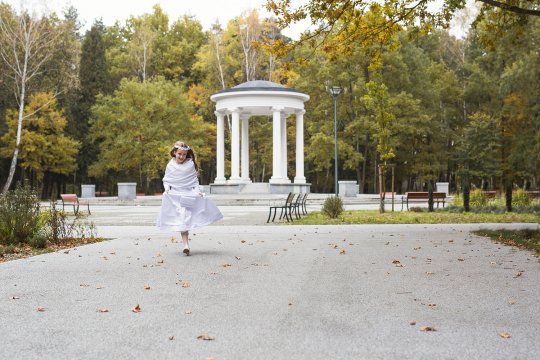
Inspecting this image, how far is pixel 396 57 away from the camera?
149 ft

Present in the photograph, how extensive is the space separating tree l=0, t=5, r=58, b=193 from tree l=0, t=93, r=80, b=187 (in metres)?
0.58

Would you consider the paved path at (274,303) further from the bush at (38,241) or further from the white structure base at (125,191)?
the white structure base at (125,191)

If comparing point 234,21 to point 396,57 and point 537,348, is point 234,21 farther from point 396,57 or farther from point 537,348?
point 537,348

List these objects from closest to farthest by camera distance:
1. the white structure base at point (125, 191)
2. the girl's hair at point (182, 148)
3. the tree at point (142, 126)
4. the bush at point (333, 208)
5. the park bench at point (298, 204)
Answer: the girl's hair at point (182, 148) < the bush at point (333, 208) < the park bench at point (298, 204) < the white structure base at point (125, 191) < the tree at point (142, 126)

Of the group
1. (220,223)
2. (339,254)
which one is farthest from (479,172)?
(339,254)

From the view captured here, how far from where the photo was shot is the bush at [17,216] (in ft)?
37.8

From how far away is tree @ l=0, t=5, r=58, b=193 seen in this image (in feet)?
134

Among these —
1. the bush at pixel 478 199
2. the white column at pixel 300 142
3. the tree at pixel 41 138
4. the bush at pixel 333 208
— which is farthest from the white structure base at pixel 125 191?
the bush at pixel 333 208

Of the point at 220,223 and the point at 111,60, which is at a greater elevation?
the point at 111,60

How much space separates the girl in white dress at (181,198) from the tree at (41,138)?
34455mm

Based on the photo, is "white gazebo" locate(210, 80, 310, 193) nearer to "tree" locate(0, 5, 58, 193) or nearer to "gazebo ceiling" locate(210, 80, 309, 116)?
"gazebo ceiling" locate(210, 80, 309, 116)

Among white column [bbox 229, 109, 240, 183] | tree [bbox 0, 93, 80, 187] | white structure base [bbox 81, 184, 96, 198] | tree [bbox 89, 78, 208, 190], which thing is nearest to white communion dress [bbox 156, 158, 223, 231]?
white column [bbox 229, 109, 240, 183]

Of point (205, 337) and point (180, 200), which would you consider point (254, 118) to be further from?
point (205, 337)

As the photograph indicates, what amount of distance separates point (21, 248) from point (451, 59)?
50.5 m
